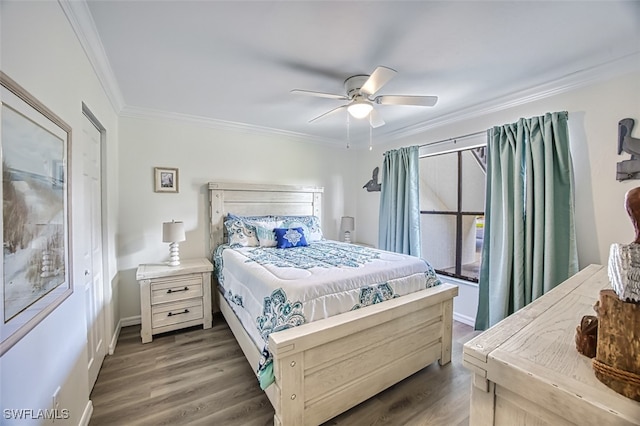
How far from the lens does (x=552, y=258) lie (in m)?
2.27

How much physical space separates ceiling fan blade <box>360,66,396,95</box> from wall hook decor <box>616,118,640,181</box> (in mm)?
1864

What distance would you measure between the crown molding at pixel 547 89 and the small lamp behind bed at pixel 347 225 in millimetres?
1811

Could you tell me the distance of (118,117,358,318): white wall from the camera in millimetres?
2994

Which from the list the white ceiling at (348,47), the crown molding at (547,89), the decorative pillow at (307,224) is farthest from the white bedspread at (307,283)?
the crown molding at (547,89)

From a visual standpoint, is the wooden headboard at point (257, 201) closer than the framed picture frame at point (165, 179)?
No

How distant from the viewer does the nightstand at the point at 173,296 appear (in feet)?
8.65

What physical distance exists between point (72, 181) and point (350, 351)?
76.1 inches

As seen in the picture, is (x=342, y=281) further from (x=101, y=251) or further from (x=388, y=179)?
(x=388, y=179)

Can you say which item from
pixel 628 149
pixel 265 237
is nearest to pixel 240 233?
pixel 265 237

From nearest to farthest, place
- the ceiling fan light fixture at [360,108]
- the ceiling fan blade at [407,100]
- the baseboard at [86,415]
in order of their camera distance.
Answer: the baseboard at [86,415] < the ceiling fan blade at [407,100] < the ceiling fan light fixture at [360,108]

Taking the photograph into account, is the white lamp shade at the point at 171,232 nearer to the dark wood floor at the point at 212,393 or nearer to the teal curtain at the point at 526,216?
the dark wood floor at the point at 212,393

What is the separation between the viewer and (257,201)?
3.73 meters

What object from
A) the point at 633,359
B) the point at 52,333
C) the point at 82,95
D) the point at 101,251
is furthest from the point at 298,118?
the point at 633,359

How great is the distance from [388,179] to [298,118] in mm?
1599
